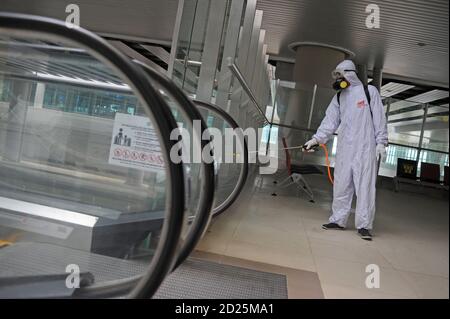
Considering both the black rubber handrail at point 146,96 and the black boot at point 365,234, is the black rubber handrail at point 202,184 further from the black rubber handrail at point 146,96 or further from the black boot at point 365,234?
the black boot at point 365,234

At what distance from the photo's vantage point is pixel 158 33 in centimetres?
1182

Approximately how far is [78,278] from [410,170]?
3.06 meters

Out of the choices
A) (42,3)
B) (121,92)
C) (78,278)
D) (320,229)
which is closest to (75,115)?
(121,92)

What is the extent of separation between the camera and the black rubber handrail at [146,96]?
1.07 m

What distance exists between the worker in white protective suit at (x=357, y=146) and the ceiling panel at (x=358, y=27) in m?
1.76

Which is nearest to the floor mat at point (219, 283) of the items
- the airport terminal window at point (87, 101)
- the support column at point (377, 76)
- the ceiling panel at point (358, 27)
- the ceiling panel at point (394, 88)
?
the airport terminal window at point (87, 101)

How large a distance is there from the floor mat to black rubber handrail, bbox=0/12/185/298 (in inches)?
32.6

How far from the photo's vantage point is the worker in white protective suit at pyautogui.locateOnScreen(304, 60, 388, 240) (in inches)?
148

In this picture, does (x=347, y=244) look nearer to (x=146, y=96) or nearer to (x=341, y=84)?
(x=341, y=84)

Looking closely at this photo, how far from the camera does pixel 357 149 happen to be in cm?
384

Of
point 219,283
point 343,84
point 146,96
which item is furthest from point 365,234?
point 146,96

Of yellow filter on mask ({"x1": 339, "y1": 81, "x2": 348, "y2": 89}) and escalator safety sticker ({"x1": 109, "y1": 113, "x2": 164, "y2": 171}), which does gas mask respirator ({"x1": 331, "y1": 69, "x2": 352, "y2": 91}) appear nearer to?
yellow filter on mask ({"x1": 339, "y1": 81, "x2": 348, "y2": 89})

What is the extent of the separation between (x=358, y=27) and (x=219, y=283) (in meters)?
6.47
